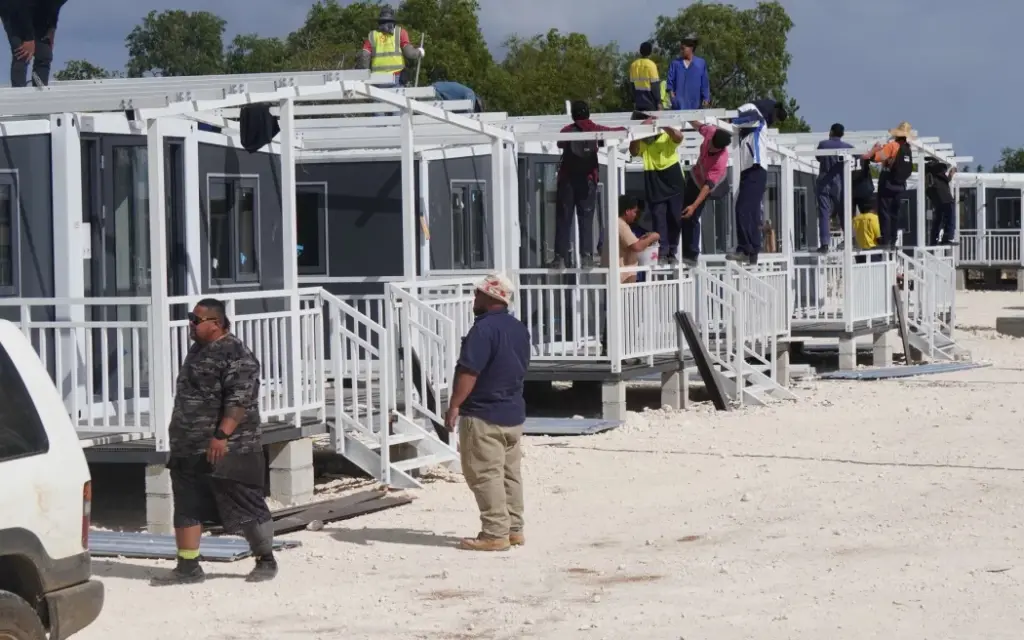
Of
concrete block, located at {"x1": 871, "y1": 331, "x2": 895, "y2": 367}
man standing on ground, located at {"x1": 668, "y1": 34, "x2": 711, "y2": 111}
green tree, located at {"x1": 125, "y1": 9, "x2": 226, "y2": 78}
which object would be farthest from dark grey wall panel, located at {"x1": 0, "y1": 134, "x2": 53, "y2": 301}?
green tree, located at {"x1": 125, "y1": 9, "x2": 226, "y2": 78}

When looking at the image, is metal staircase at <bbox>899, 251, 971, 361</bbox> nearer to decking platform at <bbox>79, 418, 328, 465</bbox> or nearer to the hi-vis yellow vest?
the hi-vis yellow vest

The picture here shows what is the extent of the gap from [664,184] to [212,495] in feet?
30.9

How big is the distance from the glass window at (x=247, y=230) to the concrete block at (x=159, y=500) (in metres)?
3.40

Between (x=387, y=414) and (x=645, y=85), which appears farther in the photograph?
(x=645, y=85)

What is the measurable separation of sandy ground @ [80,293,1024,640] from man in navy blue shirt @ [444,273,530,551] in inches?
10.4

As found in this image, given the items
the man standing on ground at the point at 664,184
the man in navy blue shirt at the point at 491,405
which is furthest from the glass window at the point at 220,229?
the man standing on ground at the point at 664,184

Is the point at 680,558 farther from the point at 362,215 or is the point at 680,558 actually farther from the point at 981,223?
the point at 981,223

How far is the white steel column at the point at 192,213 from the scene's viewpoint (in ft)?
46.3

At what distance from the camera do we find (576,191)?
18.3 meters

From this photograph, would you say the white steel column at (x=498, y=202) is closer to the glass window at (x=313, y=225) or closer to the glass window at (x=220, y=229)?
the glass window at (x=313, y=225)

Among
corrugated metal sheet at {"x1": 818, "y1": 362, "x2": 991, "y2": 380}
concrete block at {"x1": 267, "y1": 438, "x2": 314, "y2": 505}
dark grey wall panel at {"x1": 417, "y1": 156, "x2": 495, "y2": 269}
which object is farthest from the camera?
corrugated metal sheet at {"x1": 818, "y1": 362, "x2": 991, "y2": 380}

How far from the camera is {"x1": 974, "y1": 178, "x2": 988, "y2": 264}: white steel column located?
158ft

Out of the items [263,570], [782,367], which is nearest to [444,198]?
[782,367]

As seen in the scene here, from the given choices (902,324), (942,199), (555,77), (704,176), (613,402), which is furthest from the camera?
(555,77)
